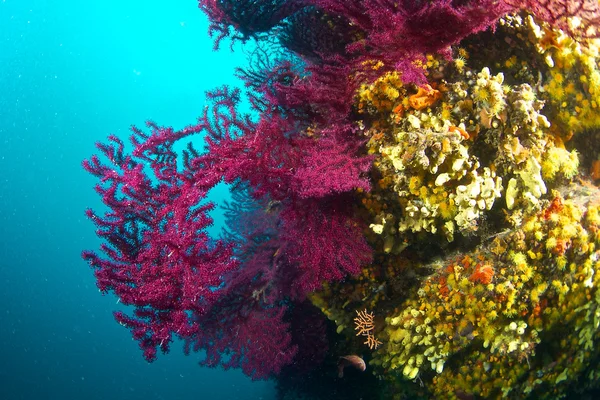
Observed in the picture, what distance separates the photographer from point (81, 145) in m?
71.2

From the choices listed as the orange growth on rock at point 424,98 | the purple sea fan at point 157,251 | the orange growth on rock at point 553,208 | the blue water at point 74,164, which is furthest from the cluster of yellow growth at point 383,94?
the blue water at point 74,164

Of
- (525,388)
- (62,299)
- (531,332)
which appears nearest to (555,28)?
(531,332)

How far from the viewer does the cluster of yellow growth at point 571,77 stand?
330 cm

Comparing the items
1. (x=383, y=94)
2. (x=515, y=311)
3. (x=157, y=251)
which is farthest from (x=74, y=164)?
(x=515, y=311)

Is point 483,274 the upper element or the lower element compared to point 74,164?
lower

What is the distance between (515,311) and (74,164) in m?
76.0

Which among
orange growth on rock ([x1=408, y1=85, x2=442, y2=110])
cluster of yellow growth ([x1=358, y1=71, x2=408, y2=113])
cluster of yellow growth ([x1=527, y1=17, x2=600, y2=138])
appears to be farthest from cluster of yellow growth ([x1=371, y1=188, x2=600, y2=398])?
cluster of yellow growth ([x1=358, y1=71, x2=408, y2=113])

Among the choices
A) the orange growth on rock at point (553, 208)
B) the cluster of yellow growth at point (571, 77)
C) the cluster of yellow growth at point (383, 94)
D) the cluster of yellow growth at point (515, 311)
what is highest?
the cluster of yellow growth at point (383, 94)

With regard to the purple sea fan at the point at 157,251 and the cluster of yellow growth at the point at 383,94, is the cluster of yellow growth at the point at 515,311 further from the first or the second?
the purple sea fan at the point at 157,251

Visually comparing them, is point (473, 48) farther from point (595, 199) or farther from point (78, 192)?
point (78, 192)

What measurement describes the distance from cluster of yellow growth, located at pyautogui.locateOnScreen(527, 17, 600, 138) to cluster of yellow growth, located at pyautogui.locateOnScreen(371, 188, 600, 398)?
0.71 meters

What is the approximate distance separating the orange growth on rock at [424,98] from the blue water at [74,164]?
14382mm

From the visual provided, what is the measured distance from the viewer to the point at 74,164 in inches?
2591

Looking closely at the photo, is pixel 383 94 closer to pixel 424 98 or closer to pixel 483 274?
pixel 424 98
